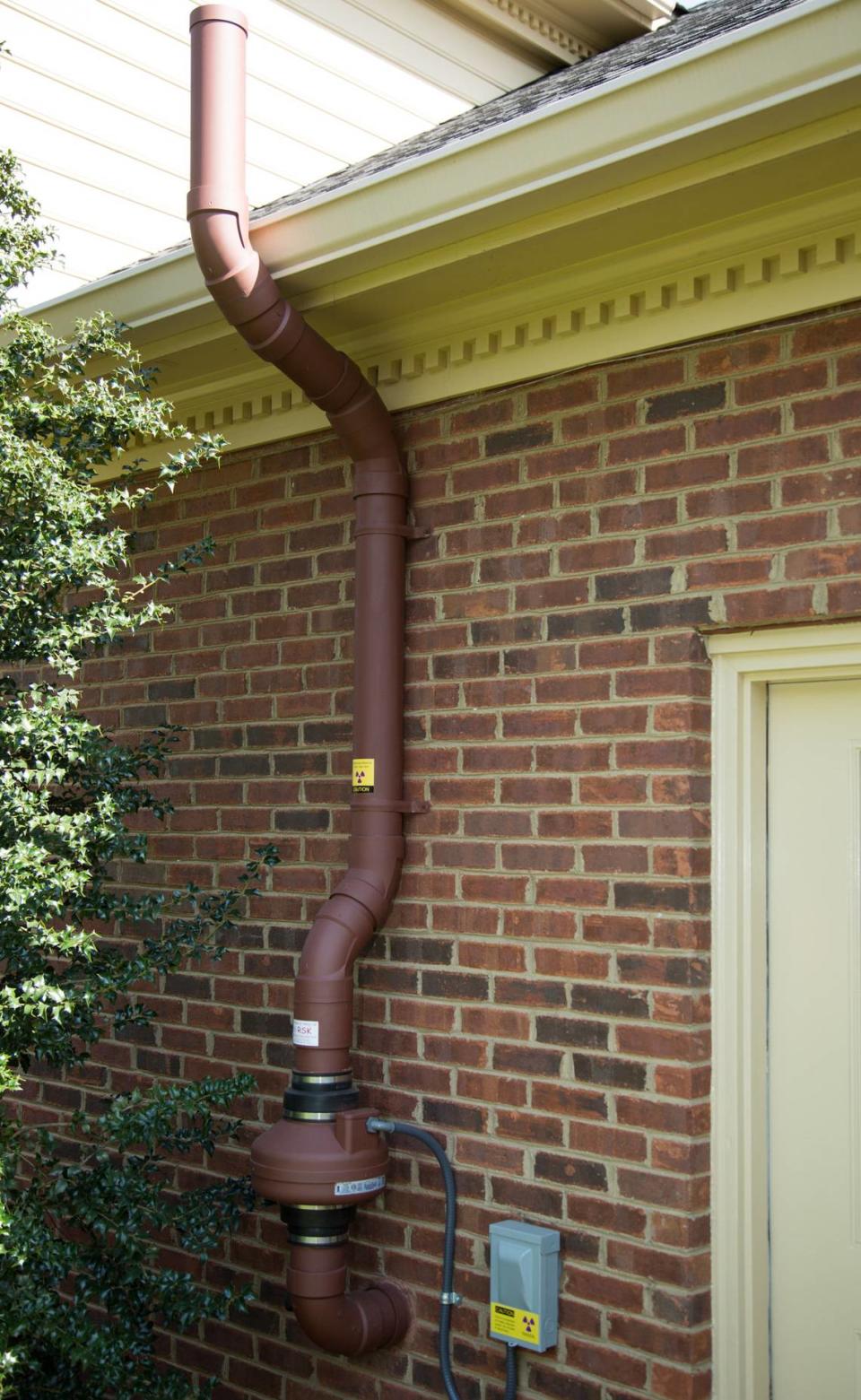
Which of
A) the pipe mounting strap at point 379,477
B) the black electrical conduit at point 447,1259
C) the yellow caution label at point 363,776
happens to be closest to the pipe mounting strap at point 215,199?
the pipe mounting strap at point 379,477

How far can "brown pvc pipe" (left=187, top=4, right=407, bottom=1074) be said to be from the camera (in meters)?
3.49

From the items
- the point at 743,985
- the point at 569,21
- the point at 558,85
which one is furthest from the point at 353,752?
the point at 569,21

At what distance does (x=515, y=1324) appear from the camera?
3.36 m

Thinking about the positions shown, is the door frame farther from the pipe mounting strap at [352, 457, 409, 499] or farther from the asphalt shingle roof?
the asphalt shingle roof

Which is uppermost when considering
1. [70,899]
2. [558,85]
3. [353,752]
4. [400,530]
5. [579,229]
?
[558,85]

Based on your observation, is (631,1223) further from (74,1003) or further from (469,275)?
(469,275)

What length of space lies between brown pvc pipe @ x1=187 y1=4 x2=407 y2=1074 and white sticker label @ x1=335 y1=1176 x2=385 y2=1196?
0.93 ft

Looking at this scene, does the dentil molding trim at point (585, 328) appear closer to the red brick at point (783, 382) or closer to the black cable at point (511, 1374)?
the red brick at point (783, 382)

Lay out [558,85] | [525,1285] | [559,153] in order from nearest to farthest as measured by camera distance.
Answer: [559,153] → [525,1285] → [558,85]

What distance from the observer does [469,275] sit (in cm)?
350

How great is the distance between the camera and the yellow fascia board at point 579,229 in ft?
8.82

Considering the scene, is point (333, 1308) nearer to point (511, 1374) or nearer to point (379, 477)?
point (511, 1374)

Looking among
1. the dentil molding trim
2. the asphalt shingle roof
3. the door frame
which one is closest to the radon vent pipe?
the dentil molding trim

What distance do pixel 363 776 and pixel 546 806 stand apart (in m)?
0.55
